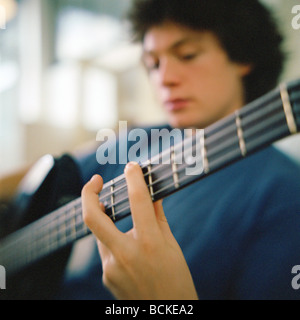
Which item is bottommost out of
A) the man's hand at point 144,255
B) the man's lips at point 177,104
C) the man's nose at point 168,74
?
the man's hand at point 144,255

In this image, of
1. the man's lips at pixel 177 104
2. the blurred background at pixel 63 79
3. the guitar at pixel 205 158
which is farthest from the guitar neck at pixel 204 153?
the blurred background at pixel 63 79

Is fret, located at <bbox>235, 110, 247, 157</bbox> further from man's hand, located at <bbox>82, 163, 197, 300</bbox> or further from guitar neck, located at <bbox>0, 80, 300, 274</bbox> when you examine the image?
man's hand, located at <bbox>82, 163, 197, 300</bbox>

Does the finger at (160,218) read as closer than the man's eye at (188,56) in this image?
Yes

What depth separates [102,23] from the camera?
1.09 meters

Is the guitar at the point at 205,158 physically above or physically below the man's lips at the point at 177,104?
below

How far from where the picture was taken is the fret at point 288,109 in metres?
0.25

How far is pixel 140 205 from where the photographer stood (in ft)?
1.18

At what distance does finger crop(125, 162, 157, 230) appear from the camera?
358 millimetres

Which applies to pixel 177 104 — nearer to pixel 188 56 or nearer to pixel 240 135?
pixel 188 56

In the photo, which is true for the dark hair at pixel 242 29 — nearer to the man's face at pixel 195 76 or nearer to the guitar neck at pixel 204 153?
the man's face at pixel 195 76

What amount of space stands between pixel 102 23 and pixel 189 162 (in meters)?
0.96

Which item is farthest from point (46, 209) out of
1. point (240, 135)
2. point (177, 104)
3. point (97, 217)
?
point (240, 135)

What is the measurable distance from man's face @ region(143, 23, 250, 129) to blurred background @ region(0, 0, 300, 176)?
30 centimetres

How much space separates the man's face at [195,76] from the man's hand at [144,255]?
0.24 metres
